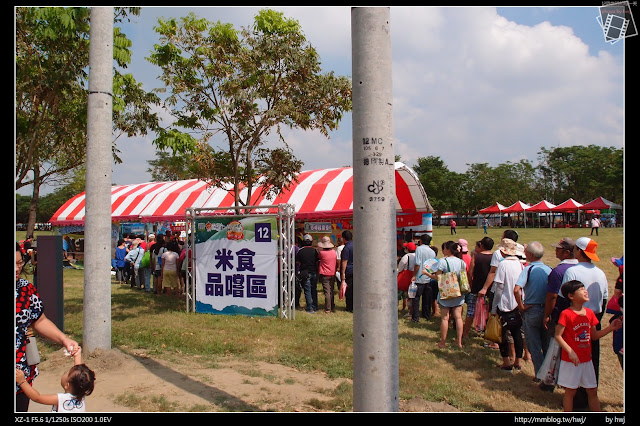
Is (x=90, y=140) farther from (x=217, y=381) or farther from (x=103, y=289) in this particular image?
(x=217, y=381)

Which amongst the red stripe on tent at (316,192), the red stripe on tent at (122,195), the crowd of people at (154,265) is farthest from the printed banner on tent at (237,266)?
the red stripe on tent at (122,195)

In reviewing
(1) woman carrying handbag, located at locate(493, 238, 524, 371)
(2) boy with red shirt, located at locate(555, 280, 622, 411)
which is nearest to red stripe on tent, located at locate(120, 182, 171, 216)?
(1) woman carrying handbag, located at locate(493, 238, 524, 371)

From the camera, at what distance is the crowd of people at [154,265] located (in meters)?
12.7

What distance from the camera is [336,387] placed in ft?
18.6

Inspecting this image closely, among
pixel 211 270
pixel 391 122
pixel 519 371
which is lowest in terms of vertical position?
pixel 519 371

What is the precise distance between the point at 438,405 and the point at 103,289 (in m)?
4.63

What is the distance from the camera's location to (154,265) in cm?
1418

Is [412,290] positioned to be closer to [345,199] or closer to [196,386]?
[196,386]

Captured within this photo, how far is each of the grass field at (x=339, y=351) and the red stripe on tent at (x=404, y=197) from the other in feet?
23.2

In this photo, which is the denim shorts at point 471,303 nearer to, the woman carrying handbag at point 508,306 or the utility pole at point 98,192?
the woman carrying handbag at point 508,306

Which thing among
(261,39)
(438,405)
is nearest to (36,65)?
(261,39)

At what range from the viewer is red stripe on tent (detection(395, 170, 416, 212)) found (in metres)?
17.2

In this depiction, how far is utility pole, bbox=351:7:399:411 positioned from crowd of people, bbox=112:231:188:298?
8.20 meters

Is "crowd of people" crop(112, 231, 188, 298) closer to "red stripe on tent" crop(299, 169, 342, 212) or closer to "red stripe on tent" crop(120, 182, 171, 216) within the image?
"red stripe on tent" crop(299, 169, 342, 212)
